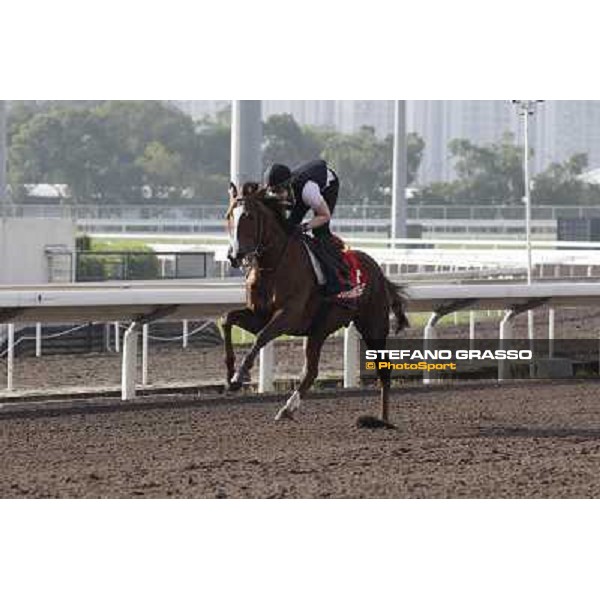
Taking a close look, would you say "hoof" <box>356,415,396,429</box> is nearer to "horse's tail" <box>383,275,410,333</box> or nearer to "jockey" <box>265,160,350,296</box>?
"jockey" <box>265,160,350,296</box>

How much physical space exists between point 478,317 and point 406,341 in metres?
10.3

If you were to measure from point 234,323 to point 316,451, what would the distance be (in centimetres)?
128

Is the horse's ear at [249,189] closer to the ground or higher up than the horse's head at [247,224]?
higher up

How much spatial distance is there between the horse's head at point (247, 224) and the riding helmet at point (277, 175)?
0.56ft

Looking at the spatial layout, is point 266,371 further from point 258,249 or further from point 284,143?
point 284,143

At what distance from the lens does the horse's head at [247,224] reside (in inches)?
386

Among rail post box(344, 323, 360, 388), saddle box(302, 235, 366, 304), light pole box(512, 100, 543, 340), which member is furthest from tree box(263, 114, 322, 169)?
saddle box(302, 235, 366, 304)

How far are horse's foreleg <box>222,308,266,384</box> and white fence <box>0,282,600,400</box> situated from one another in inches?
72.7

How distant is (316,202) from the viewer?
10453 millimetres

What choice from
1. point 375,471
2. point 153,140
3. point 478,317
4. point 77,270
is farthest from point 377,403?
point 153,140

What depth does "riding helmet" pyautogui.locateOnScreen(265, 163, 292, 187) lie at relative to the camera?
10352 millimetres

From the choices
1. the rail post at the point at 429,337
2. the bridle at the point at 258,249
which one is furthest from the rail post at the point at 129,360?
the rail post at the point at 429,337

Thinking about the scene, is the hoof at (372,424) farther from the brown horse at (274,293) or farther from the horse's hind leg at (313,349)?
the horse's hind leg at (313,349)

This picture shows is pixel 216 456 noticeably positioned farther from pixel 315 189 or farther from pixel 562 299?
pixel 562 299
